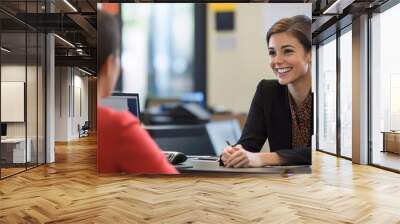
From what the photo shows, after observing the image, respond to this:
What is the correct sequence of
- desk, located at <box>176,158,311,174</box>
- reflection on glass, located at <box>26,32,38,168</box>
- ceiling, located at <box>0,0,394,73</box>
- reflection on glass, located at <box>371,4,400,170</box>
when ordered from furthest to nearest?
reflection on glass, located at <box>26,32,38,168</box> < reflection on glass, located at <box>371,4,400,170</box> < ceiling, located at <box>0,0,394,73</box> < desk, located at <box>176,158,311,174</box>

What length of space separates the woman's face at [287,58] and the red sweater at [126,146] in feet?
6.88

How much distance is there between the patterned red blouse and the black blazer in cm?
9

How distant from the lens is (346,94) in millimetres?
9109

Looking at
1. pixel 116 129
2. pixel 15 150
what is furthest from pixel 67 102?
pixel 116 129

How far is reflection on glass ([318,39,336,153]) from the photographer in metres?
10.0

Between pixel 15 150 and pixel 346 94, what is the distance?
22.7 ft

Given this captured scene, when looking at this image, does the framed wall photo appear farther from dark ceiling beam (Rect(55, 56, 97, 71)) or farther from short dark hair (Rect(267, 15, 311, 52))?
dark ceiling beam (Rect(55, 56, 97, 71))

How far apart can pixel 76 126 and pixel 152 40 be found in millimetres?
11803

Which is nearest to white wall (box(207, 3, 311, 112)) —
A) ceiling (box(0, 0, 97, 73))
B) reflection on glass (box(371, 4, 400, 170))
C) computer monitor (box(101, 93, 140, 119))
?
computer monitor (box(101, 93, 140, 119))

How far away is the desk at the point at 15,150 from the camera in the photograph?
6.57 meters

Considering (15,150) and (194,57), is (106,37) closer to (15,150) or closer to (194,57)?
(194,57)

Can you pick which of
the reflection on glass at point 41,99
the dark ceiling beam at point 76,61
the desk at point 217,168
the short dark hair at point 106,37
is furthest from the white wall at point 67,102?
the desk at point 217,168

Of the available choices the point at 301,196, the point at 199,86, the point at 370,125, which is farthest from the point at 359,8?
the point at 301,196

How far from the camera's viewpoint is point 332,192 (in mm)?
5137
